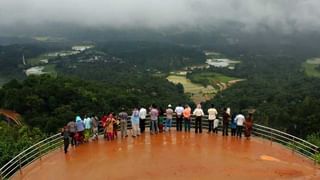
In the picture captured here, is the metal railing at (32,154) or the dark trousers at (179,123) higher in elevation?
the dark trousers at (179,123)

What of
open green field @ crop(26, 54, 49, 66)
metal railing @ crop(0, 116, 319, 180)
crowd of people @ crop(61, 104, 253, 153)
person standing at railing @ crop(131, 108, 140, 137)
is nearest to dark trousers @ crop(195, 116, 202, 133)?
crowd of people @ crop(61, 104, 253, 153)

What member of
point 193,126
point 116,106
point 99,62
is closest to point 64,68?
point 99,62

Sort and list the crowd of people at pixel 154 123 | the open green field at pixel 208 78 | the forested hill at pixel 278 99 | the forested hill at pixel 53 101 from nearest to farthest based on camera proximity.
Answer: the crowd of people at pixel 154 123
the forested hill at pixel 53 101
the forested hill at pixel 278 99
the open green field at pixel 208 78

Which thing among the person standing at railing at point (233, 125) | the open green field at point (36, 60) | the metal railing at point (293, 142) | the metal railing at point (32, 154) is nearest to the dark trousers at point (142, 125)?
the metal railing at point (32, 154)

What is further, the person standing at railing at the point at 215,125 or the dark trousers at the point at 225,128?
the person standing at railing at the point at 215,125

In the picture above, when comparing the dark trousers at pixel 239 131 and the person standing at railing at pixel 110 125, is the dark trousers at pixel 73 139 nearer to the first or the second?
the person standing at railing at pixel 110 125

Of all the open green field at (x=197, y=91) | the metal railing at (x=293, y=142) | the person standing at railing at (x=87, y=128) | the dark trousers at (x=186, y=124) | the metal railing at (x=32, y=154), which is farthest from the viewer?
the open green field at (x=197, y=91)

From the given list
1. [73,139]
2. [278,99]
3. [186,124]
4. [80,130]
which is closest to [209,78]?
[278,99]
